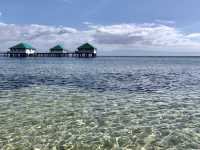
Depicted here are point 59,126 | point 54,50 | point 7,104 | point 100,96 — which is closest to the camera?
point 59,126

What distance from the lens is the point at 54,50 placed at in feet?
381

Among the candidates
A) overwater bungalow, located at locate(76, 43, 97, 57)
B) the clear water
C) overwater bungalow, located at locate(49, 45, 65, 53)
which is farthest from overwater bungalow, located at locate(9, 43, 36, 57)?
the clear water

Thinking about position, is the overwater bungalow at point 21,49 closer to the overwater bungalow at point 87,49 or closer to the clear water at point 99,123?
the overwater bungalow at point 87,49

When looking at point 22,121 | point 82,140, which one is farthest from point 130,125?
point 22,121

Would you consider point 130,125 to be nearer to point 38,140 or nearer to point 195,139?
point 195,139

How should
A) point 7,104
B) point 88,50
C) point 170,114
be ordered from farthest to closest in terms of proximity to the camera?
1. point 88,50
2. point 7,104
3. point 170,114

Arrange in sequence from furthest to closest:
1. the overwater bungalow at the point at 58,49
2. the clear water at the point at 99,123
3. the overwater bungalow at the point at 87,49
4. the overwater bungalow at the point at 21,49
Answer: the overwater bungalow at the point at 58,49
the overwater bungalow at the point at 21,49
the overwater bungalow at the point at 87,49
the clear water at the point at 99,123

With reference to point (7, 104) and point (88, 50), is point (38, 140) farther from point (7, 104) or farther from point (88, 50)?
point (88, 50)

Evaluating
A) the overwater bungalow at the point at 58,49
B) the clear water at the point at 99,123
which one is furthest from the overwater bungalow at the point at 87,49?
the clear water at the point at 99,123

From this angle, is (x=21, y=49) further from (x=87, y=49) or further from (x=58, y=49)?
(x=87, y=49)

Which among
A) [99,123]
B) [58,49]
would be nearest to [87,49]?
[58,49]

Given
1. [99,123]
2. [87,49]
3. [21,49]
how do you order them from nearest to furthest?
1. [99,123]
2. [87,49]
3. [21,49]

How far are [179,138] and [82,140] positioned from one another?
3.10m

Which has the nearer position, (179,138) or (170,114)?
(179,138)
